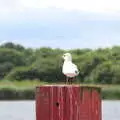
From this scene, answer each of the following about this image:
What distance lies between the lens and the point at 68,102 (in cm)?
555

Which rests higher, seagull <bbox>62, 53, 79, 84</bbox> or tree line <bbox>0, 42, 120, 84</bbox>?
seagull <bbox>62, 53, 79, 84</bbox>

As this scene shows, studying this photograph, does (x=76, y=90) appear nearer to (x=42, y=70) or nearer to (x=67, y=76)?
(x=67, y=76)

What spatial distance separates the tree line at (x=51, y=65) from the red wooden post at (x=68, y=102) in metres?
37.6

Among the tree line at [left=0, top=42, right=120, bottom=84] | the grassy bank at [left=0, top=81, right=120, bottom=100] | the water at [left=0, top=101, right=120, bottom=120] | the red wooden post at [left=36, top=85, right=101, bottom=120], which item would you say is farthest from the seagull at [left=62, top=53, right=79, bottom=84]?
the tree line at [left=0, top=42, right=120, bottom=84]

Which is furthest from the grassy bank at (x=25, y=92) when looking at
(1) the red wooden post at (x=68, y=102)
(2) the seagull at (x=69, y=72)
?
(1) the red wooden post at (x=68, y=102)

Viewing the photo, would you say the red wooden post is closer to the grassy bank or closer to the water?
the water

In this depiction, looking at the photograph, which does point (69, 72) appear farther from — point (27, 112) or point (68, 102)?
point (27, 112)

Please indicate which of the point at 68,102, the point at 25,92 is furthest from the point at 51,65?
the point at 68,102

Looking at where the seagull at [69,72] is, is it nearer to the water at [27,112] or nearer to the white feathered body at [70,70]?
the white feathered body at [70,70]

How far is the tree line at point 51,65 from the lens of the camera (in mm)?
51375

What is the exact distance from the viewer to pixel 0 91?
140ft

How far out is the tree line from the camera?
51375mm

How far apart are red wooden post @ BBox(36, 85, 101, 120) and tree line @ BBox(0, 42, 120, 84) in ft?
124

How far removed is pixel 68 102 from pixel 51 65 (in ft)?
175
